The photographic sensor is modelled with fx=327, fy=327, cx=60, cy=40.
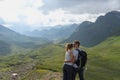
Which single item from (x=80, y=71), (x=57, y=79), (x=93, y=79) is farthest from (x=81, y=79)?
(x=93, y=79)

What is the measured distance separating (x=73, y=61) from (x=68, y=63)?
Result: 499 millimetres

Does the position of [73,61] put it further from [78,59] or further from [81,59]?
[81,59]

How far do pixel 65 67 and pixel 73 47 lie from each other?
203 cm

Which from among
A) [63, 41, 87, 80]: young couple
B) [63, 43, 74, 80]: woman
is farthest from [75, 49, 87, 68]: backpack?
[63, 43, 74, 80]: woman

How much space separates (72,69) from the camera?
3034 centimetres

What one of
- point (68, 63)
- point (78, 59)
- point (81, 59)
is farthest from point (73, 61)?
point (81, 59)

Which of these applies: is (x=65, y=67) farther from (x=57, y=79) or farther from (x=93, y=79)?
(x=93, y=79)

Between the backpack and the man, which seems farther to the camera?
the backpack

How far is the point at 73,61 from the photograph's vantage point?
98.9 ft

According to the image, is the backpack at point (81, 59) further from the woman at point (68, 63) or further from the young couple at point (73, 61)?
the woman at point (68, 63)

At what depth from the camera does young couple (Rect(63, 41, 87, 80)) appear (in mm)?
30000

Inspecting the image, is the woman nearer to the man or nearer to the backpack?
the man

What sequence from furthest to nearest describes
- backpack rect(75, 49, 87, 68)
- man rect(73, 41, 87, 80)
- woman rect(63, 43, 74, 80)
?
backpack rect(75, 49, 87, 68)
man rect(73, 41, 87, 80)
woman rect(63, 43, 74, 80)

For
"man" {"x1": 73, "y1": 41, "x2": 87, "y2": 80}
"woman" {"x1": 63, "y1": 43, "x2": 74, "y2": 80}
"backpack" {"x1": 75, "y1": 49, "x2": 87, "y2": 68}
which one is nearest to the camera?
"woman" {"x1": 63, "y1": 43, "x2": 74, "y2": 80}
